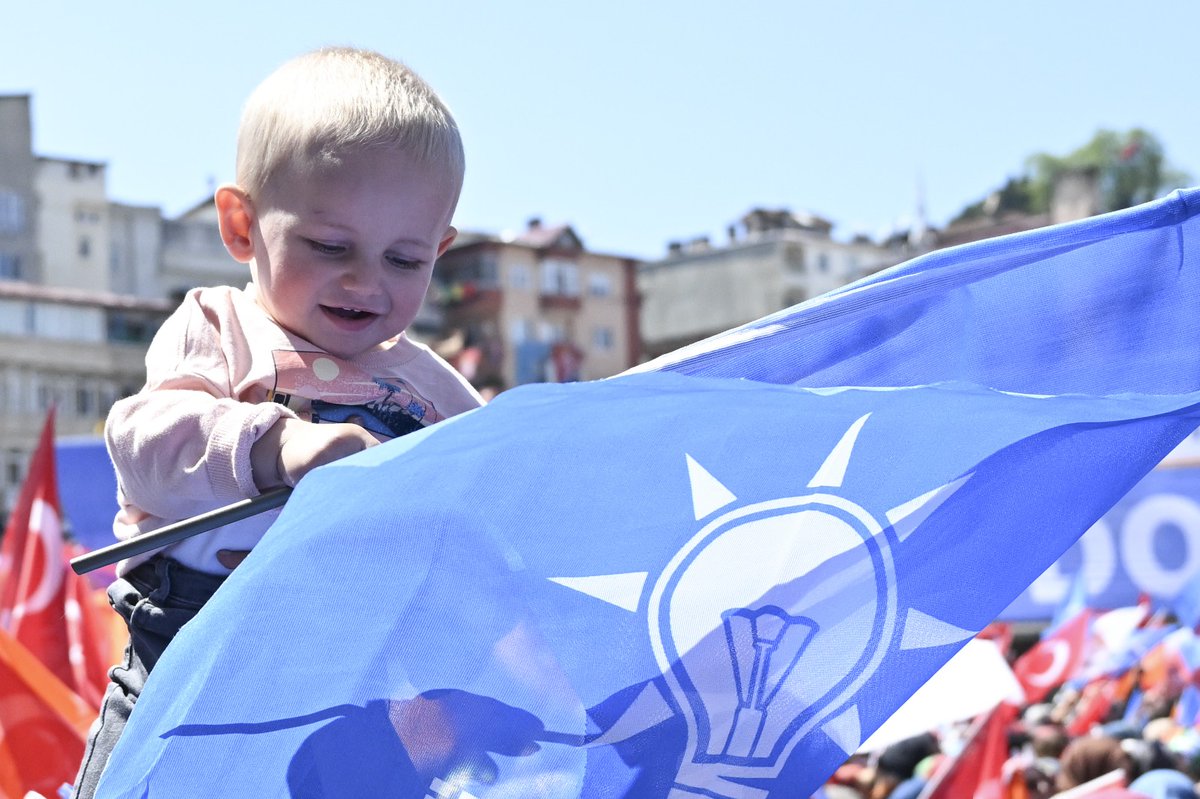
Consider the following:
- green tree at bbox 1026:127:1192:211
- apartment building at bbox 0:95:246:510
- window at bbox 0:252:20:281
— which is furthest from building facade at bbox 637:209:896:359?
window at bbox 0:252:20:281

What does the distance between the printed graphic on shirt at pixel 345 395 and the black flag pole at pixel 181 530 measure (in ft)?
0.94

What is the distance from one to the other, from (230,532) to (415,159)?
56 cm

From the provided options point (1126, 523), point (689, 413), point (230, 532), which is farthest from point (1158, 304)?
point (1126, 523)

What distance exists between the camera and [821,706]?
79.0 inches

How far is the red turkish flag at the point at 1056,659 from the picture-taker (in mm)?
9922

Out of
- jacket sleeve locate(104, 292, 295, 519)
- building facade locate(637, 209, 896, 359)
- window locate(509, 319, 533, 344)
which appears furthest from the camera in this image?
building facade locate(637, 209, 896, 359)

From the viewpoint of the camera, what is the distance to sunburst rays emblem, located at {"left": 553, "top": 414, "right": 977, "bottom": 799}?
1.95 meters

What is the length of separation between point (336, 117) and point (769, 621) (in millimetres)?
850

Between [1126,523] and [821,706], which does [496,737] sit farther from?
[1126,523]

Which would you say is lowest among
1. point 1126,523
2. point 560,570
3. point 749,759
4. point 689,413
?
point 1126,523

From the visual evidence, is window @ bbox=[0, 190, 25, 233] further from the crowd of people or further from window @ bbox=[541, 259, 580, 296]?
the crowd of people

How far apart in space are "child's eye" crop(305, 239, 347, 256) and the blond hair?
0.10m

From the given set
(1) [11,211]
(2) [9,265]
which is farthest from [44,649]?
(2) [9,265]

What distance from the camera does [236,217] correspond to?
2.19 metres
